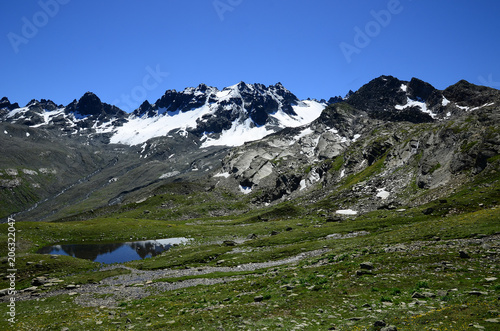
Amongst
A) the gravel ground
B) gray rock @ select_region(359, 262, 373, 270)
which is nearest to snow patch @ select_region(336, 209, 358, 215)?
the gravel ground

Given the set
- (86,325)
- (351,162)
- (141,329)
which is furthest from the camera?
(351,162)

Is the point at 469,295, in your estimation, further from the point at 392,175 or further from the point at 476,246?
the point at 392,175

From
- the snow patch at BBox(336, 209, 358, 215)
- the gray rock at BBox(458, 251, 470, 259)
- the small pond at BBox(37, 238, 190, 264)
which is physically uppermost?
the small pond at BBox(37, 238, 190, 264)

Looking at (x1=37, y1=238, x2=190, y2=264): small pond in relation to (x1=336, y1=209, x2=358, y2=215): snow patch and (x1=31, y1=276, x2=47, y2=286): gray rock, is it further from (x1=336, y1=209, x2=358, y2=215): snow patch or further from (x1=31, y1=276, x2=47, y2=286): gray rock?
(x1=336, y1=209, x2=358, y2=215): snow patch

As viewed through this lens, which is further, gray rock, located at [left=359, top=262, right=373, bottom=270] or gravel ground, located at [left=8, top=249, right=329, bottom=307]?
gravel ground, located at [left=8, top=249, right=329, bottom=307]

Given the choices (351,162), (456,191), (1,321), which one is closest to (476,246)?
(1,321)

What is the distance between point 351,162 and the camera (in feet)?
581

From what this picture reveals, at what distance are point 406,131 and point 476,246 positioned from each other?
6608 inches

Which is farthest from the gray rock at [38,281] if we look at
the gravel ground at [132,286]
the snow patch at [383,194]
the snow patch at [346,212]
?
the snow patch at [383,194]

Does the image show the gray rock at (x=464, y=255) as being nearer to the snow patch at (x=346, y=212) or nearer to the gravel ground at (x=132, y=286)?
the gravel ground at (x=132, y=286)

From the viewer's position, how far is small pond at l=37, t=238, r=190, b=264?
7719cm

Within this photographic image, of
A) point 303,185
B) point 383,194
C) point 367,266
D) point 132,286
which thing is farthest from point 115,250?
point 303,185

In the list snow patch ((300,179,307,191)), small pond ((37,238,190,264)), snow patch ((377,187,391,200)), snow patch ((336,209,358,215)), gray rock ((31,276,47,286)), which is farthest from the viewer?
snow patch ((300,179,307,191))

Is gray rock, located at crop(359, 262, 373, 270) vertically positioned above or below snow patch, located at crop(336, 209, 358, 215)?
above
